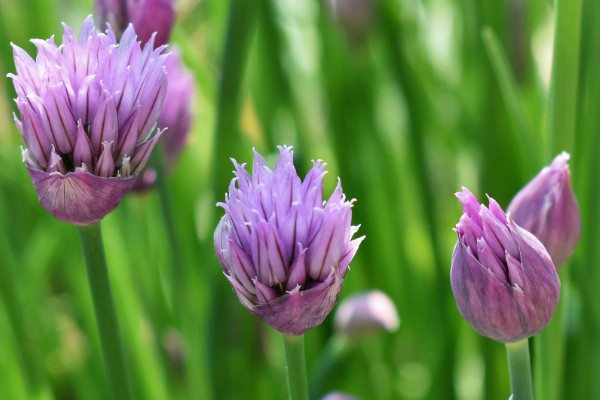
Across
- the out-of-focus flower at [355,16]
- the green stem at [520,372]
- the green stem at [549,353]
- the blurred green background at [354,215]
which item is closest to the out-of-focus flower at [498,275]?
the green stem at [520,372]

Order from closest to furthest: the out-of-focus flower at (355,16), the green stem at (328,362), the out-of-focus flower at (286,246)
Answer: the out-of-focus flower at (286,246), the green stem at (328,362), the out-of-focus flower at (355,16)

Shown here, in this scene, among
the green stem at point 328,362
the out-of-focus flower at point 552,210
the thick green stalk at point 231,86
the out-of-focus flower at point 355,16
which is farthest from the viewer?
the out-of-focus flower at point 355,16

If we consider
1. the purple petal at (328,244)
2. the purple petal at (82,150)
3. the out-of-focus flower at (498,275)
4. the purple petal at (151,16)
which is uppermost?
the purple petal at (151,16)

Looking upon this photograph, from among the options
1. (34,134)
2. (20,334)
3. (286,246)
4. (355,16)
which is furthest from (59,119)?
(355,16)

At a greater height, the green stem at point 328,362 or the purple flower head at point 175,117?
the purple flower head at point 175,117

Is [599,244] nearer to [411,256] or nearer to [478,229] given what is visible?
[478,229]

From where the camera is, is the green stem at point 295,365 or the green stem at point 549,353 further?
the green stem at point 549,353

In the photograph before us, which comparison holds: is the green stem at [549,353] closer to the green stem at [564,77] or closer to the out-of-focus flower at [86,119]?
the green stem at [564,77]
